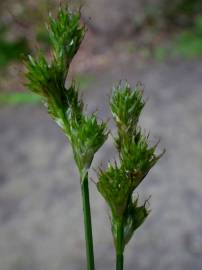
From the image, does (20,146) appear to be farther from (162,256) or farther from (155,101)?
(162,256)

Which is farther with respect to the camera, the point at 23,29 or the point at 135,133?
the point at 23,29

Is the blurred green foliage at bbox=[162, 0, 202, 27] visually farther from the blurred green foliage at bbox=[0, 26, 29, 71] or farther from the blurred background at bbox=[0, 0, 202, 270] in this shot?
the blurred green foliage at bbox=[0, 26, 29, 71]

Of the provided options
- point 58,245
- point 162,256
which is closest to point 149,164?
point 162,256

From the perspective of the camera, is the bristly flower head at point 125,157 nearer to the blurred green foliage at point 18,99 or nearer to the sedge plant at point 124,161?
the sedge plant at point 124,161

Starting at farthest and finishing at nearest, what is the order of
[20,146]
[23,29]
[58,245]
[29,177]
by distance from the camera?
1. [23,29]
2. [20,146]
3. [29,177]
4. [58,245]

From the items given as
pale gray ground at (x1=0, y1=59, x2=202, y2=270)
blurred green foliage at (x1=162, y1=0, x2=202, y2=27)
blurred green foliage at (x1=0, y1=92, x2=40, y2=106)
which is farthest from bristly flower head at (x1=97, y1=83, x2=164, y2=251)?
blurred green foliage at (x1=162, y1=0, x2=202, y2=27)

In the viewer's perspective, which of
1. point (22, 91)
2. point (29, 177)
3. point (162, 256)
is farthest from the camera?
point (22, 91)

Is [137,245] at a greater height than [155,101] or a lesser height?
lesser
